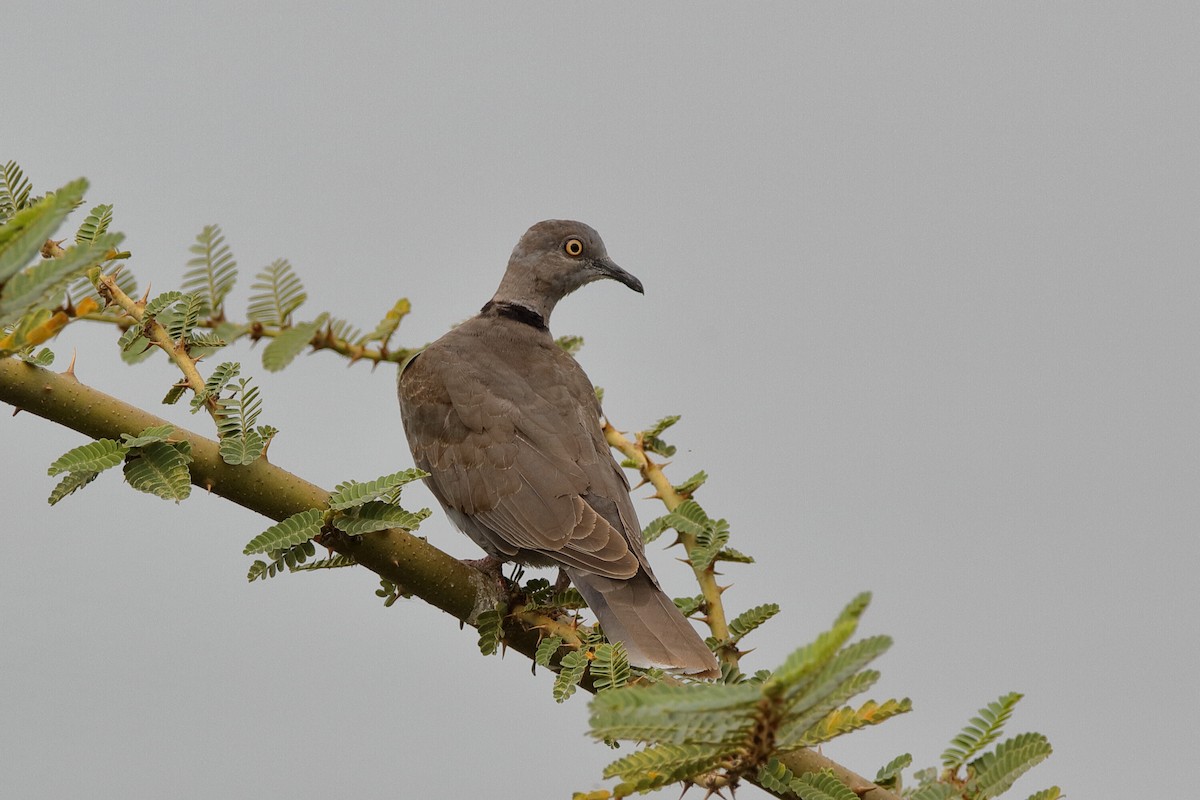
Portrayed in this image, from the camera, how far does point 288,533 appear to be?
3.07 metres

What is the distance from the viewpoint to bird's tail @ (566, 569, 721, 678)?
364cm

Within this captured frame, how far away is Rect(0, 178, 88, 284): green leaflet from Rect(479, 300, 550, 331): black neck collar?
4168 mm

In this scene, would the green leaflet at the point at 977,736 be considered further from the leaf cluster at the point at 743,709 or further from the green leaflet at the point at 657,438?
the green leaflet at the point at 657,438

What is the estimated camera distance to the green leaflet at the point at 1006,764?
2420mm

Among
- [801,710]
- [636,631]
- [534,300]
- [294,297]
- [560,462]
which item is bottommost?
[801,710]

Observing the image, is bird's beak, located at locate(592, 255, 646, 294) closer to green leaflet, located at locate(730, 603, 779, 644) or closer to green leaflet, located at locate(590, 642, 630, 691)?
green leaflet, located at locate(730, 603, 779, 644)

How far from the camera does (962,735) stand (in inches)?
96.3

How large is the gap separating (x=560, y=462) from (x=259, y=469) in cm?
187

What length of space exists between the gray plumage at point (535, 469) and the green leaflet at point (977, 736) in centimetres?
122

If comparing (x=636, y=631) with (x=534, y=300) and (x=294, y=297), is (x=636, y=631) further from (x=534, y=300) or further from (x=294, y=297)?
(x=534, y=300)

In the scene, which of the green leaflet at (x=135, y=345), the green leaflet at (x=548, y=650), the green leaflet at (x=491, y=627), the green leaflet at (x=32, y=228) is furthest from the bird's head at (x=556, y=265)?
the green leaflet at (x=32, y=228)

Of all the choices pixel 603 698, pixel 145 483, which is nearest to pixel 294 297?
pixel 145 483

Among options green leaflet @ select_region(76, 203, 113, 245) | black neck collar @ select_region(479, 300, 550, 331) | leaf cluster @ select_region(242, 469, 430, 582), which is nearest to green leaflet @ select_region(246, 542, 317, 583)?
leaf cluster @ select_region(242, 469, 430, 582)

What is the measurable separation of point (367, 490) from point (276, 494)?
0.24 metres
